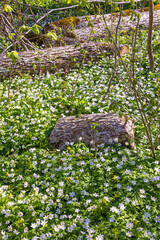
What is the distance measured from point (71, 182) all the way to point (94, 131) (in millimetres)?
1023

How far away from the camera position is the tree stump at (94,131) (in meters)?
3.78

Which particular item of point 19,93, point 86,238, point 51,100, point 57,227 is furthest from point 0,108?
point 86,238

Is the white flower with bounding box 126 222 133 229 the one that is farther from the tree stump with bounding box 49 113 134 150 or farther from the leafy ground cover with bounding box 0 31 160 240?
the tree stump with bounding box 49 113 134 150

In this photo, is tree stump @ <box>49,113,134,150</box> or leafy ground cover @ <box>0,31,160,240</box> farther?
tree stump @ <box>49,113,134,150</box>

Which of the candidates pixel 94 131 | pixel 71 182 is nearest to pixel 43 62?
pixel 94 131

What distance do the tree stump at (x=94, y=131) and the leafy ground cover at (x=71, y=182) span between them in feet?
0.40

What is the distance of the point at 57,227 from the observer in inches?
105

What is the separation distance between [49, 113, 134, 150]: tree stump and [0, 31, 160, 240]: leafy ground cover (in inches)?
4.8

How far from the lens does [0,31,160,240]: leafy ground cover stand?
105 inches

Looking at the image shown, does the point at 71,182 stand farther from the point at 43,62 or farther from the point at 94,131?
the point at 43,62

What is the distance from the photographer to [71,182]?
324cm

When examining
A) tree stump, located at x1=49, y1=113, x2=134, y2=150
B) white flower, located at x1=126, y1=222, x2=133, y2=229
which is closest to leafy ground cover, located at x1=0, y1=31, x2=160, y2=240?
white flower, located at x1=126, y1=222, x2=133, y2=229

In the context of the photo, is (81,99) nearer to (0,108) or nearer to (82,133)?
(82,133)

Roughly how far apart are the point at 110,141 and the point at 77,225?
1.53 m
